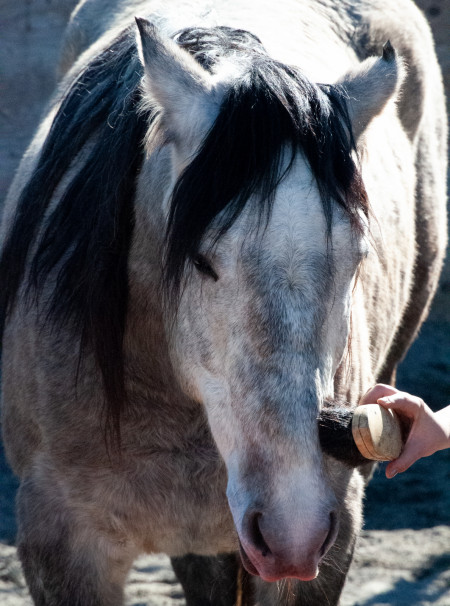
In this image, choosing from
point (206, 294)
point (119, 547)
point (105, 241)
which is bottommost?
point (119, 547)

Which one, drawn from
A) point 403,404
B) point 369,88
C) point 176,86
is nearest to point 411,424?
point 403,404

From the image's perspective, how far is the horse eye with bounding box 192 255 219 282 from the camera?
175cm

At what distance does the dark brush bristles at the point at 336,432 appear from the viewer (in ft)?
5.46

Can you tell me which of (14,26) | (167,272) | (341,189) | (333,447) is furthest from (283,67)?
(14,26)

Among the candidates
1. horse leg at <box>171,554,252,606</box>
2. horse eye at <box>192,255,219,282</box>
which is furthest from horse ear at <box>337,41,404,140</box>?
horse leg at <box>171,554,252,606</box>

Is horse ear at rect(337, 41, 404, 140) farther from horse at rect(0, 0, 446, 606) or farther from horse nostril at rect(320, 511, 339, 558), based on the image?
horse nostril at rect(320, 511, 339, 558)

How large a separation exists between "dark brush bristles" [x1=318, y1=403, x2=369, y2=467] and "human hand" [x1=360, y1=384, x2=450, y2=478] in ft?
0.38

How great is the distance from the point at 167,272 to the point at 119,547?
0.82 meters

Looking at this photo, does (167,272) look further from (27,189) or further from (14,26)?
(14,26)

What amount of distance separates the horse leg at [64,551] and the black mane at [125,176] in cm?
32

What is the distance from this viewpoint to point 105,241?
2086 millimetres

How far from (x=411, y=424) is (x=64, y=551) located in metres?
0.98

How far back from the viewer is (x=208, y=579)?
3074 millimetres

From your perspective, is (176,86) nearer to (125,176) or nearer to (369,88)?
(125,176)
